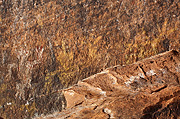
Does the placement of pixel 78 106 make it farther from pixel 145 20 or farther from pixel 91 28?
pixel 145 20

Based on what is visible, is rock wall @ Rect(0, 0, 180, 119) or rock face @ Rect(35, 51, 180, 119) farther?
rock wall @ Rect(0, 0, 180, 119)

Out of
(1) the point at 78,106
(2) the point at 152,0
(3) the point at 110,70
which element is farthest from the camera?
(2) the point at 152,0

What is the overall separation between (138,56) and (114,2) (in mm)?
609

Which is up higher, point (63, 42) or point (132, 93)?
point (63, 42)

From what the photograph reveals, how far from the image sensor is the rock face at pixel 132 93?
1.61 m

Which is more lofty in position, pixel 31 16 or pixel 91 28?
pixel 31 16

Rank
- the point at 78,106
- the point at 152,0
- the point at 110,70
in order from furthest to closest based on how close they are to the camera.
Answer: the point at 152,0, the point at 110,70, the point at 78,106

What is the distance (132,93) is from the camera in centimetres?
173

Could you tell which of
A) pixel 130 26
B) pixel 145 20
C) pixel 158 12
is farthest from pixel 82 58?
pixel 158 12

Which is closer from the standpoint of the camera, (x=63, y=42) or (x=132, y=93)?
(x=132, y=93)

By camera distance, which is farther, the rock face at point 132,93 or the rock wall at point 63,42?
the rock wall at point 63,42

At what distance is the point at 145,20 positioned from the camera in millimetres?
2340

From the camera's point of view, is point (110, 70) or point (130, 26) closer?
point (110, 70)

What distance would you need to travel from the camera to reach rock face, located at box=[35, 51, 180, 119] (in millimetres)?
1606
